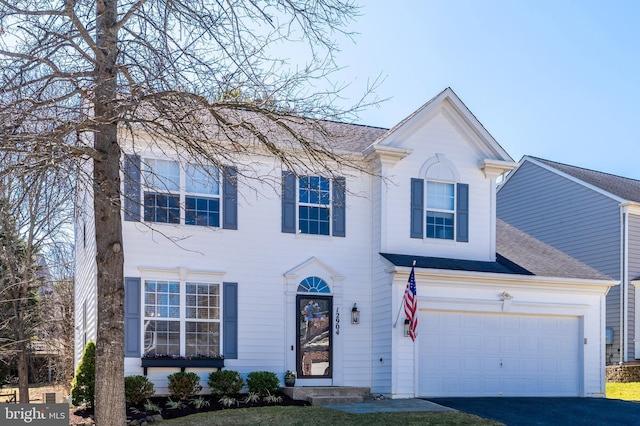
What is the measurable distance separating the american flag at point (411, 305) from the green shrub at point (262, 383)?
3.05 m

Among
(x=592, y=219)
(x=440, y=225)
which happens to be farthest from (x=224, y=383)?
(x=592, y=219)

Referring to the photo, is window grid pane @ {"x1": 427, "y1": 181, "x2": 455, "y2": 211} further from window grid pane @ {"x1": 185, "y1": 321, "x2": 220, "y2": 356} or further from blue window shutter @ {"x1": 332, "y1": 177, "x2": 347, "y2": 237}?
window grid pane @ {"x1": 185, "y1": 321, "x2": 220, "y2": 356}

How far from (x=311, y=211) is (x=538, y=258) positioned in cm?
635

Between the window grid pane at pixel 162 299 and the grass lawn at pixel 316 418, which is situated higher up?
the window grid pane at pixel 162 299

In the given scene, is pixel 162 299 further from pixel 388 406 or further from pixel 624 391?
pixel 624 391

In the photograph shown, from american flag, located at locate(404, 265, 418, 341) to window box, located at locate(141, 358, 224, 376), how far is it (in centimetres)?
401

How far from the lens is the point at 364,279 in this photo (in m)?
16.8

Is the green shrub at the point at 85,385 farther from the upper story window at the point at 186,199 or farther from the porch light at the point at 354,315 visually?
the porch light at the point at 354,315

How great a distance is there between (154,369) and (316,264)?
4.14 meters

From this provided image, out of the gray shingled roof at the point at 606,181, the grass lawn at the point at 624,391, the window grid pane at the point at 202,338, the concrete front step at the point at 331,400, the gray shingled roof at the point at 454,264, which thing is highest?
the gray shingled roof at the point at 606,181

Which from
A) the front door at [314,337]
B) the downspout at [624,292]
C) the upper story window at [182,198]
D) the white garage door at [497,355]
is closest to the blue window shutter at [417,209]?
the white garage door at [497,355]


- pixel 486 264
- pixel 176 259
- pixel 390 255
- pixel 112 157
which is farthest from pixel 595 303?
pixel 112 157

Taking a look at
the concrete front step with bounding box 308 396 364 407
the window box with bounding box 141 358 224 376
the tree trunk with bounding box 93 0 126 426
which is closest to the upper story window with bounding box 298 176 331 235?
the window box with bounding box 141 358 224 376

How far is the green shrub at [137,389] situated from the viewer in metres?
13.9
